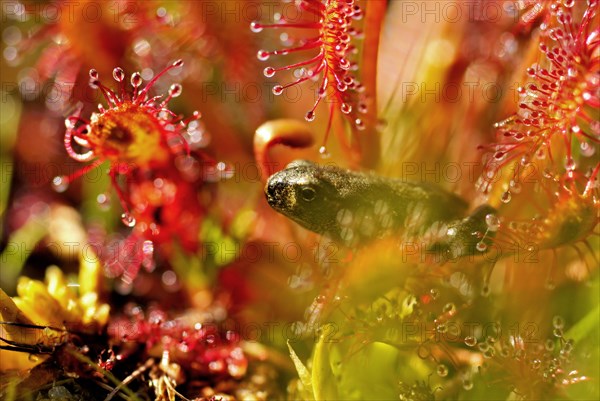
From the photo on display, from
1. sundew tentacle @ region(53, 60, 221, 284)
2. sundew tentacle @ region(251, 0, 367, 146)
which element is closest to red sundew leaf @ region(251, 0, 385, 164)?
sundew tentacle @ region(251, 0, 367, 146)

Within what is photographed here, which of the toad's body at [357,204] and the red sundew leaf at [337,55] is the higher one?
the red sundew leaf at [337,55]

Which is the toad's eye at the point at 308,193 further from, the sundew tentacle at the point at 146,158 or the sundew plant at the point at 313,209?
the sundew tentacle at the point at 146,158

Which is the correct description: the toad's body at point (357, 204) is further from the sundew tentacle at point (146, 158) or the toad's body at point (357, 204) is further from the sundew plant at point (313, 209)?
the sundew tentacle at point (146, 158)

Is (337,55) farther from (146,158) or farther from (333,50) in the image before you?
(146,158)

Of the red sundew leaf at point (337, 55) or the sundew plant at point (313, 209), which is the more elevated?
the red sundew leaf at point (337, 55)

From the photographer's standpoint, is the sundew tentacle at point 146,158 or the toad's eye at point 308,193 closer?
the toad's eye at point 308,193

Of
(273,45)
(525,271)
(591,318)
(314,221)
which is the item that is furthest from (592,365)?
(273,45)

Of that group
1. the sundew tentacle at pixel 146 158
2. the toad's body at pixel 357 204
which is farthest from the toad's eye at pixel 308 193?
the sundew tentacle at pixel 146 158

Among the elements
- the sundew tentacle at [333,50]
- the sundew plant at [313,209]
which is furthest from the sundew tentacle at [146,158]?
the sundew tentacle at [333,50]
